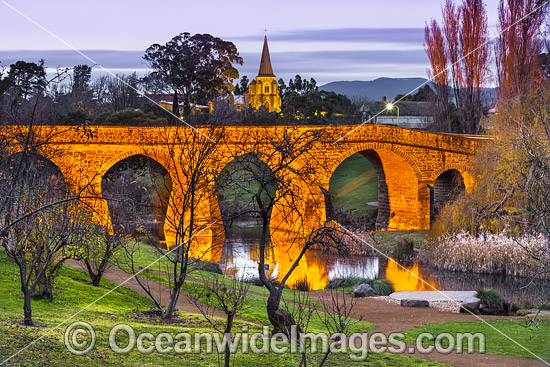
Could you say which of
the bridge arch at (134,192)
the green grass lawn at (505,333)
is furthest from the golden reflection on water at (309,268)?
the green grass lawn at (505,333)

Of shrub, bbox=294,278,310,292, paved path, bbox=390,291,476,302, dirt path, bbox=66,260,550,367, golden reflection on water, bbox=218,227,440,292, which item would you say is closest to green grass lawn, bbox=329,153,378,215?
golden reflection on water, bbox=218,227,440,292

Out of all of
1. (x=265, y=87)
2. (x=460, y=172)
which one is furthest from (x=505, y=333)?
(x=265, y=87)

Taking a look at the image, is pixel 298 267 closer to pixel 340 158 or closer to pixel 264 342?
pixel 340 158

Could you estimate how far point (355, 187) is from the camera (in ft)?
175

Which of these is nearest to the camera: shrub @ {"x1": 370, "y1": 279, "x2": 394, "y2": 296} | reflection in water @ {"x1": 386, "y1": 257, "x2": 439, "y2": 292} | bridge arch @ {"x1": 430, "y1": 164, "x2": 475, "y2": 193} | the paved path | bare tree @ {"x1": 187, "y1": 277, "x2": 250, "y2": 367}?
bare tree @ {"x1": 187, "y1": 277, "x2": 250, "y2": 367}

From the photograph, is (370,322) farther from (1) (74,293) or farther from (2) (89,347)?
(2) (89,347)

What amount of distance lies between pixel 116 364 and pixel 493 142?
22870mm

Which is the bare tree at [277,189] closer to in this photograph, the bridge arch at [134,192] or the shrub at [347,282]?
the shrub at [347,282]

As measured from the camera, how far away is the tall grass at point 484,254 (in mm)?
24750

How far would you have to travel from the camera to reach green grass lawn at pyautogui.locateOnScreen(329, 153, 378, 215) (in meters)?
47.4

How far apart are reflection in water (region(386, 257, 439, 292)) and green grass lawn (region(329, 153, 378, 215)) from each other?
16125 millimetres

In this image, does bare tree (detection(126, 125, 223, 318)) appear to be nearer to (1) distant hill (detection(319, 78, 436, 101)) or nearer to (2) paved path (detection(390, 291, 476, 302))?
(2) paved path (detection(390, 291, 476, 302))

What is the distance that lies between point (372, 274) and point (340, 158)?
1327cm

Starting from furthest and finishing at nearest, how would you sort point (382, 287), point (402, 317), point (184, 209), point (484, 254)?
point (484, 254), point (382, 287), point (402, 317), point (184, 209)
